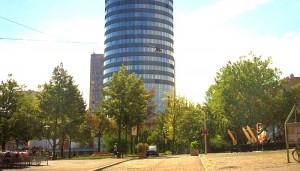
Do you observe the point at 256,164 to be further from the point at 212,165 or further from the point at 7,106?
the point at 7,106

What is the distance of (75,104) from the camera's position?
5000cm

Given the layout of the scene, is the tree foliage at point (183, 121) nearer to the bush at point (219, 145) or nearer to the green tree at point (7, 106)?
the bush at point (219, 145)

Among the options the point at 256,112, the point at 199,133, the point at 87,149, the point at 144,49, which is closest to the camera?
the point at 256,112

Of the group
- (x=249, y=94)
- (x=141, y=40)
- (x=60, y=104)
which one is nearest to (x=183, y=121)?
(x=249, y=94)

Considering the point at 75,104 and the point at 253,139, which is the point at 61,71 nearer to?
the point at 75,104

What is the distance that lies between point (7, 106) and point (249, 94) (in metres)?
32.1

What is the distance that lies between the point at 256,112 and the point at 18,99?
3163 cm

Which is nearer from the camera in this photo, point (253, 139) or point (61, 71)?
point (253, 139)

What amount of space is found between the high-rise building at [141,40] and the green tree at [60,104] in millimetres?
91118

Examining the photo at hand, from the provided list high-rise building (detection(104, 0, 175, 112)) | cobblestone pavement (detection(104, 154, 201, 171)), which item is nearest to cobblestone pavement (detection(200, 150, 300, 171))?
cobblestone pavement (detection(104, 154, 201, 171))

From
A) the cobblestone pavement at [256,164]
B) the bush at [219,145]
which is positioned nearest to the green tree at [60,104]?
the bush at [219,145]

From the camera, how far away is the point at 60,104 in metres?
47.9

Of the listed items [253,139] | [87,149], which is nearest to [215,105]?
[253,139]

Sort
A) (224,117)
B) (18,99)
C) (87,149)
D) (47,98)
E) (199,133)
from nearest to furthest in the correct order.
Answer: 1. (18,99)
2. (47,98)
3. (224,117)
4. (199,133)
5. (87,149)
